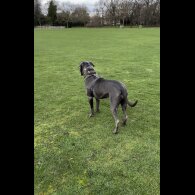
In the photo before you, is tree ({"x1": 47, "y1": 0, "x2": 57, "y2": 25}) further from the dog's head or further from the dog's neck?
the dog's neck

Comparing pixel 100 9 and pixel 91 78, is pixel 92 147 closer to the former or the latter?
pixel 91 78

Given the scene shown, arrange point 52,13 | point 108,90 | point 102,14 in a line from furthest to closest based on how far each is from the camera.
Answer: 1. point 102,14
2. point 52,13
3. point 108,90

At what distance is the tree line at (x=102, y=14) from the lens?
251ft

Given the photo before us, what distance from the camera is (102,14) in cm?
9619

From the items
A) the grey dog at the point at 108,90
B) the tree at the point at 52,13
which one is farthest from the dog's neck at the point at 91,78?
the tree at the point at 52,13

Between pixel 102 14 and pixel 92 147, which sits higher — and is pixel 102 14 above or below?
above

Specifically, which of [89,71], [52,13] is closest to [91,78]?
[89,71]

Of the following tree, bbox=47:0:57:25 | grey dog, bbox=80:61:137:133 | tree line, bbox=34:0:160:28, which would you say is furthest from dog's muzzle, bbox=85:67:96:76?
tree, bbox=47:0:57:25

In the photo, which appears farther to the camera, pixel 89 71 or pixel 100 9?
pixel 100 9

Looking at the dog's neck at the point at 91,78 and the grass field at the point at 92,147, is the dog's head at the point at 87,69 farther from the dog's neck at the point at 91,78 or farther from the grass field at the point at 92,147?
the grass field at the point at 92,147

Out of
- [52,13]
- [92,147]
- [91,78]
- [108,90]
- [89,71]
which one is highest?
[52,13]
